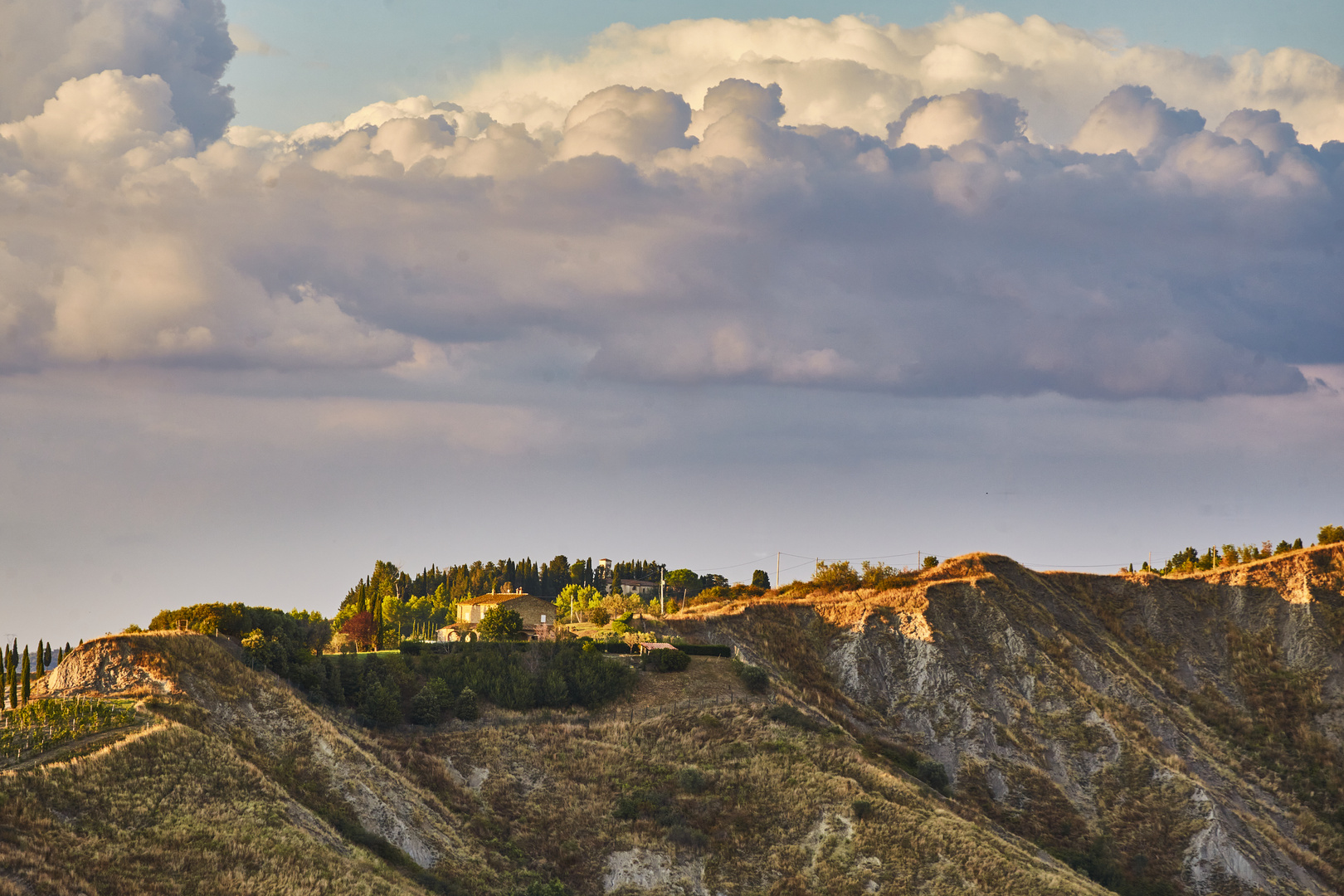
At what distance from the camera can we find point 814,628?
99812 millimetres

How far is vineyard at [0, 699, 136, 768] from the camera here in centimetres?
4453

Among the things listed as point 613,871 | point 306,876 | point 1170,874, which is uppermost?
point 306,876

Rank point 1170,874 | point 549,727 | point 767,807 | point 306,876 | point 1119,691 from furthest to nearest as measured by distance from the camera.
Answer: point 1119,691, point 1170,874, point 549,727, point 767,807, point 306,876

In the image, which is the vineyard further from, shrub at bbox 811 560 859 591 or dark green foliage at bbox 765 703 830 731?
shrub at bbox 811 560 859 591

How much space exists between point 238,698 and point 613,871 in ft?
72.6

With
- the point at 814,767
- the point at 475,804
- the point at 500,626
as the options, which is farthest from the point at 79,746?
the point at 500,626

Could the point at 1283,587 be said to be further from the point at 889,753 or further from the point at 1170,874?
the point at 889,753

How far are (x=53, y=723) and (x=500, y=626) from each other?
44.2 metres

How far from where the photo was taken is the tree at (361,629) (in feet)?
318

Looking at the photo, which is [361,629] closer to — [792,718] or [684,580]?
[792,718]

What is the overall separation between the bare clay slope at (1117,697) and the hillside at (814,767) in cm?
26

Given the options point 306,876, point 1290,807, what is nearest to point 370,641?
point 306,876

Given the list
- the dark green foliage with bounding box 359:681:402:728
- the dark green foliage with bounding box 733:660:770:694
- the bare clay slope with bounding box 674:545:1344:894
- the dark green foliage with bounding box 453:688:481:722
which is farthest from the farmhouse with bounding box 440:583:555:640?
the dark green foliage with bounding box 359:681:402:728

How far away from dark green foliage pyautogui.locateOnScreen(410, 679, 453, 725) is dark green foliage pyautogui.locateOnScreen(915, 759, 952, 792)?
109 feet
